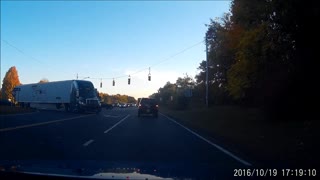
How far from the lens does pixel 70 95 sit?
59719 mm

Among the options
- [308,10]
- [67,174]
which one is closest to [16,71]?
[308,10]

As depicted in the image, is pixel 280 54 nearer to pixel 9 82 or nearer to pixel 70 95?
pixel 70 95

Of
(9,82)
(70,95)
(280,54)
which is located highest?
(9,82)

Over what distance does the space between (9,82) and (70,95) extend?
277 ft

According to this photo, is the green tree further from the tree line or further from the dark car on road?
the tree line

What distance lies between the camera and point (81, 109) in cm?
5891

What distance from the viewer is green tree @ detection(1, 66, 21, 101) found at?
5428 inches

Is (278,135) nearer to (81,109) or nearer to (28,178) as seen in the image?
(28,178)

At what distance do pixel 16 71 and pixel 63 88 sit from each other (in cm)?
8488

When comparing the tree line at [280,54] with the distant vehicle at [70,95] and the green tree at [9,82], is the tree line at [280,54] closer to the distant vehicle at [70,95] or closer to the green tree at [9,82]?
the distant vehicle at [70,95]

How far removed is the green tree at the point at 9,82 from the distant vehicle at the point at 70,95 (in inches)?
2740

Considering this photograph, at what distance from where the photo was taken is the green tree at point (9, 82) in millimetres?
137875

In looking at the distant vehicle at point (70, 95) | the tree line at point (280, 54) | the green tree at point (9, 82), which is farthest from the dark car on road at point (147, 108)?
the green tree at point (9, 82)

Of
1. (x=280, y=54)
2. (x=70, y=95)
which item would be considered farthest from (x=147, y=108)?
(x=280, y=54)
